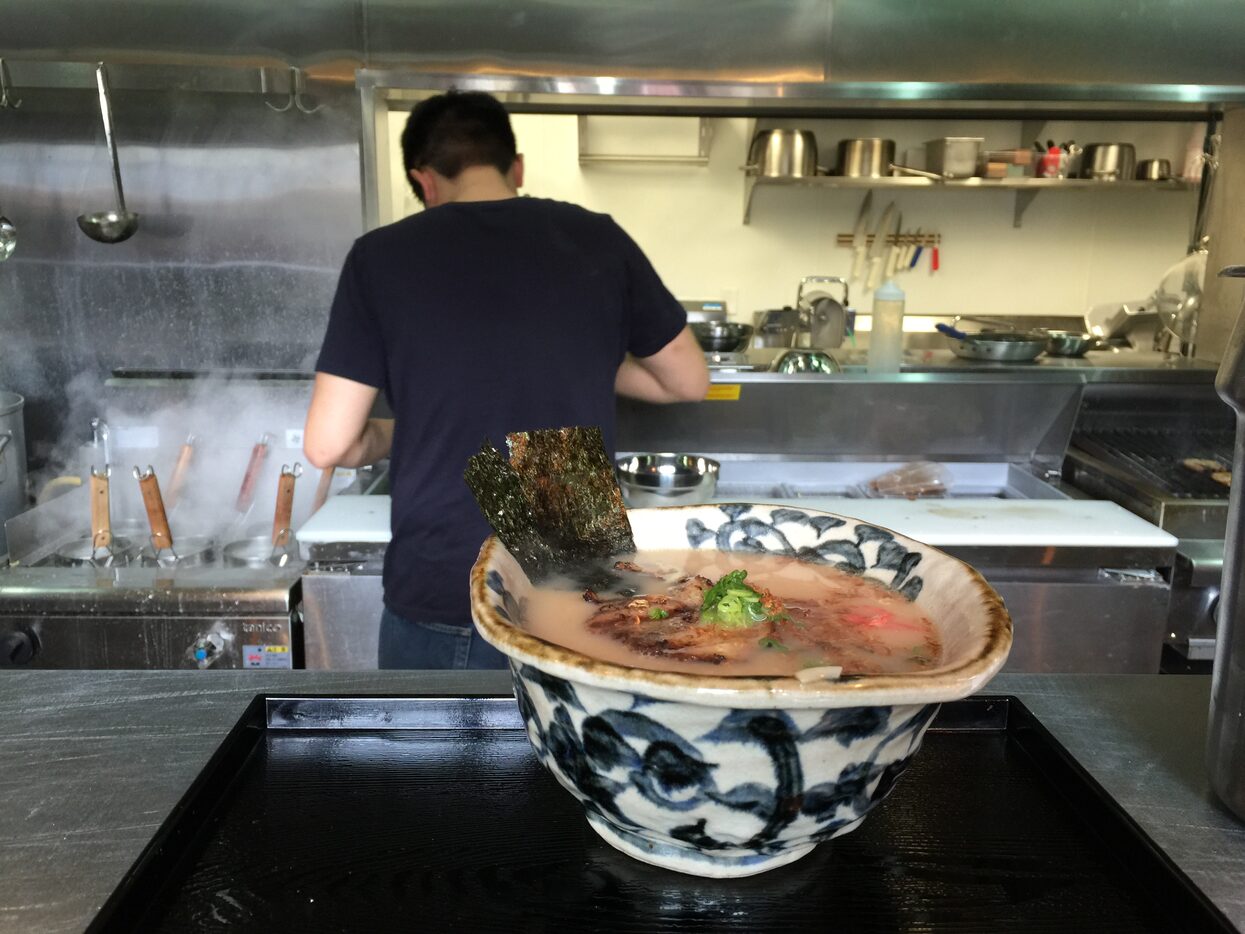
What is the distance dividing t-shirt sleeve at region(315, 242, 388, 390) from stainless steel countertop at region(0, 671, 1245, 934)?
3.00ft

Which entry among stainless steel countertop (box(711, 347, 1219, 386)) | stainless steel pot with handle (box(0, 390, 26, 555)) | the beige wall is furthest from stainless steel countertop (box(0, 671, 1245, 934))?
the beige wall

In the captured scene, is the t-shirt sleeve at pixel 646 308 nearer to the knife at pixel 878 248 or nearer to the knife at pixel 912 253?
the knife at pixel 878 248

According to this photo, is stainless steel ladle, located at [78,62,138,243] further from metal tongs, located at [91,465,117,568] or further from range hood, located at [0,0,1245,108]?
metal tongs, located at [91,465,117,568]

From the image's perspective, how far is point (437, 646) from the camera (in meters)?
1.98

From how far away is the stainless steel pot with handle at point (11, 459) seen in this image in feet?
8.66

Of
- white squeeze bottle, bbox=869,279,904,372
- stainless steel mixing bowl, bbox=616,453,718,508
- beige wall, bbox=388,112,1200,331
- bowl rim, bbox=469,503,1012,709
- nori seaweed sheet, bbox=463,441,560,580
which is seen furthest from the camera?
beige wall, bbox=388,112,1200,331

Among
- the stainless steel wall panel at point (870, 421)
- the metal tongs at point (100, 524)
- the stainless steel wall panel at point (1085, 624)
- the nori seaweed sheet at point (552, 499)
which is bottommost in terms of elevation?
the stainless steel wall panel at point (1085, 624)

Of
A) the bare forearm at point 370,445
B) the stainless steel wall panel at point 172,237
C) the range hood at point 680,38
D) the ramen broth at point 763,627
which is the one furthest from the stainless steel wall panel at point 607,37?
the ramen broth at point 763,627

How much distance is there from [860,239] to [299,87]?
11.8 feet

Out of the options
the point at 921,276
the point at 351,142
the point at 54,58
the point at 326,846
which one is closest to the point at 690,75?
the point at 351,142

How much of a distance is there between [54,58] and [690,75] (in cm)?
196

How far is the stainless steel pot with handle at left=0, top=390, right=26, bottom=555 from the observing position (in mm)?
2639

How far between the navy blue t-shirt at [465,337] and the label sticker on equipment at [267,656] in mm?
567

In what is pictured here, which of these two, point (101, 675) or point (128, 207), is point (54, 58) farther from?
point (101, 675)
